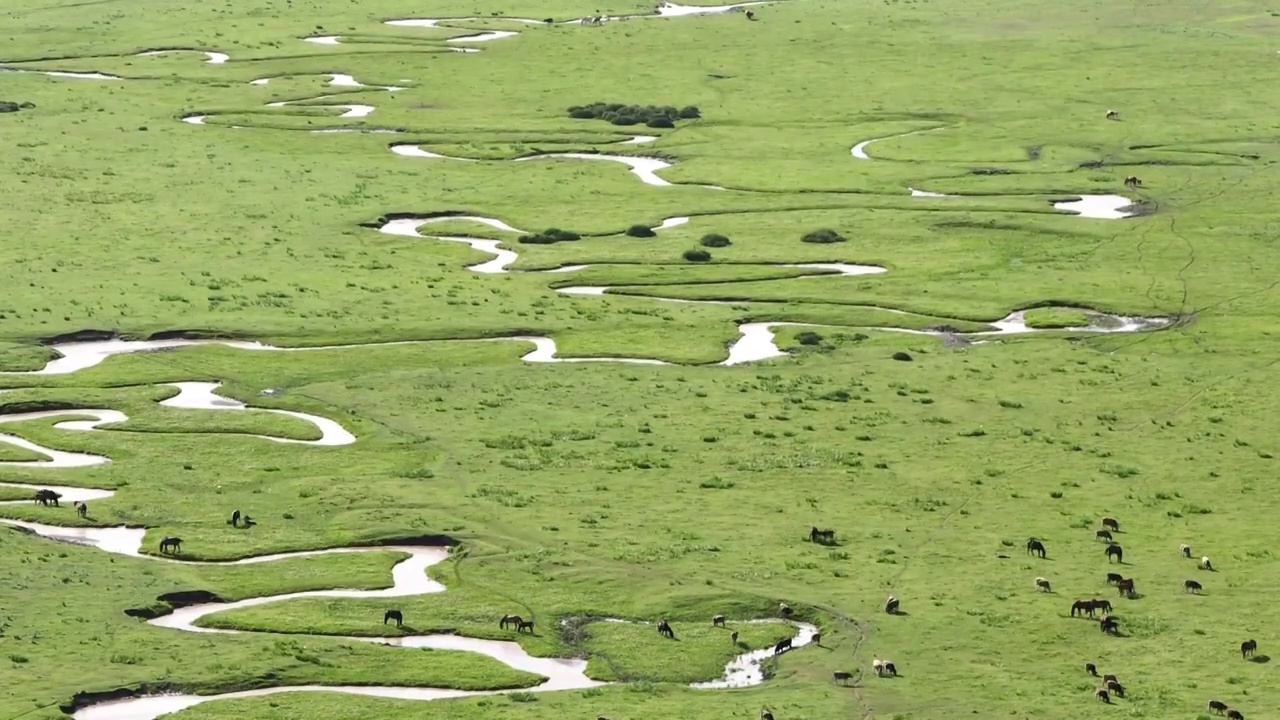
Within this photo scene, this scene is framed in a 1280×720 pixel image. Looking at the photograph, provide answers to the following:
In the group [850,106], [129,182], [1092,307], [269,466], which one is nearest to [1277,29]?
[850,106]

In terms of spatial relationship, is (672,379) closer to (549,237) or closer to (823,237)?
(549,237)

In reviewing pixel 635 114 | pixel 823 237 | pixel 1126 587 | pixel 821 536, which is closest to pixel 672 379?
pixel 821 536

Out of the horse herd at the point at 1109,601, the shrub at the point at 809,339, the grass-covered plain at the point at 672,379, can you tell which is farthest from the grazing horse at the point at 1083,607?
the shrub at the point at 809,339

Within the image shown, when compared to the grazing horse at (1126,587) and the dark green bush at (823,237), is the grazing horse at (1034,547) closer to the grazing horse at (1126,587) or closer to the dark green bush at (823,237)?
the grazing horse at (1126,587)

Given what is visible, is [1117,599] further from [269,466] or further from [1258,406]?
[269,466]

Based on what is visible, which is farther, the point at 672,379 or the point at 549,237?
the point at 549,237

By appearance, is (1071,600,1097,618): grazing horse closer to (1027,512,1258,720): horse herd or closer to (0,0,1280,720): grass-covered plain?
(1027,512,1258,720): horse herd
